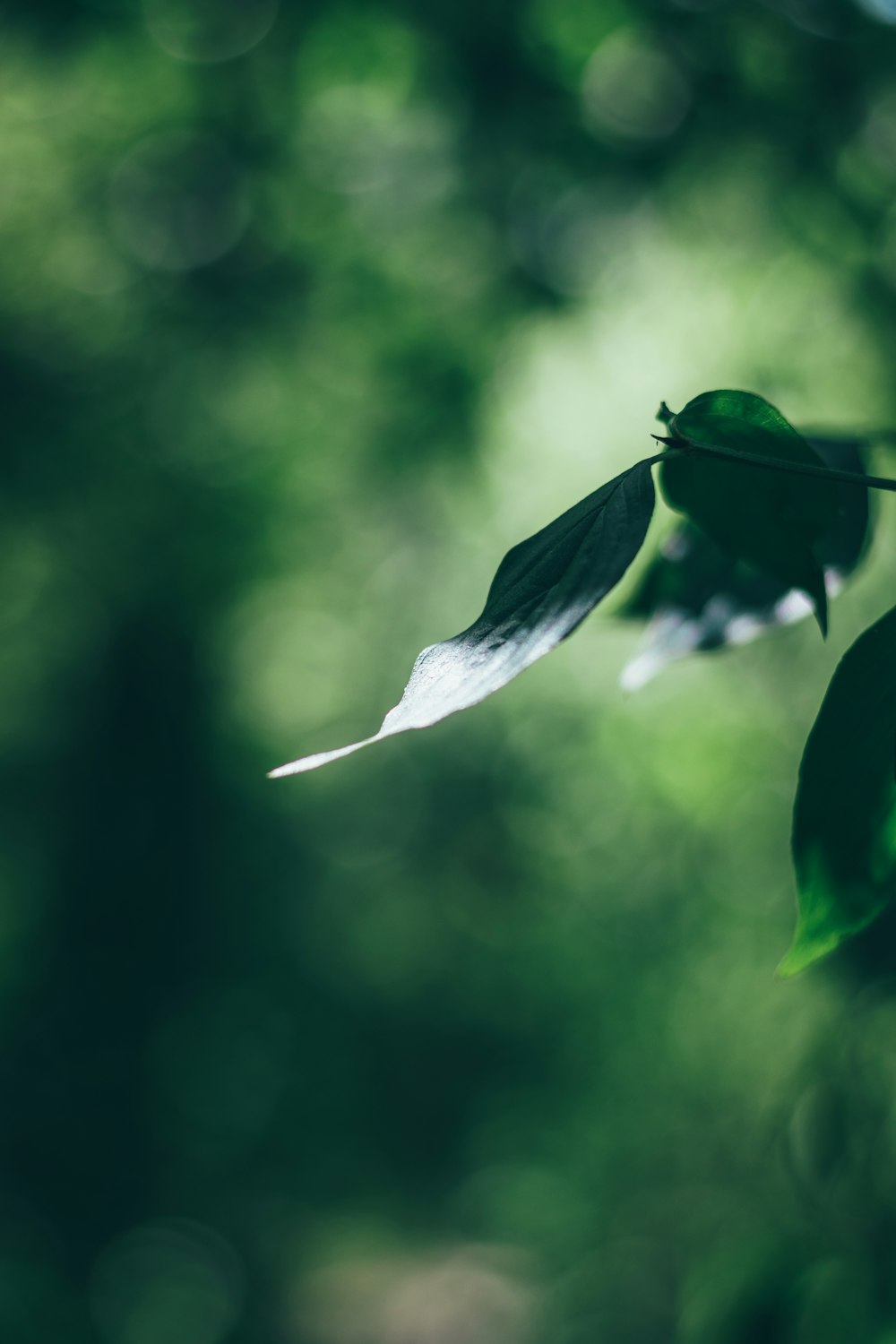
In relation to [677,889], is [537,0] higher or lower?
higher

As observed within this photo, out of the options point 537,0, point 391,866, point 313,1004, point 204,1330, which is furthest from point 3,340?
point 204,1330

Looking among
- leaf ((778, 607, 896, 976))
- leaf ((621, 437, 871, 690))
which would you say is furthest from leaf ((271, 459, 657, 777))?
leaf ((621, 437, 871, 690))

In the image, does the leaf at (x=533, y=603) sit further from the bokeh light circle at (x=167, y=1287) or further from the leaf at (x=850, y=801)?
the bokeh light circle at (x=167, y=1287)

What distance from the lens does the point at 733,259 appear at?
2.23 meters

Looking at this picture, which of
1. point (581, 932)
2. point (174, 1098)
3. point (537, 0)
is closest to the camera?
point (537, 0)

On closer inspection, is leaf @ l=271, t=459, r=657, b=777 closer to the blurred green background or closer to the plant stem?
the plant stem

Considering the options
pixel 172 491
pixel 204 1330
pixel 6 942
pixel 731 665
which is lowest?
pixel 204 1330

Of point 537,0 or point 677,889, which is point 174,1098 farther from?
point 537,0

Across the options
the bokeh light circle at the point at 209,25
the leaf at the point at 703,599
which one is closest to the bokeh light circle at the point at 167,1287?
the leaf at the point at 703,599

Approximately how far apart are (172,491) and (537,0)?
1.55m

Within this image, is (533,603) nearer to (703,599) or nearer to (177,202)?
(703,599)

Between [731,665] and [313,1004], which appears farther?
[313,1004]

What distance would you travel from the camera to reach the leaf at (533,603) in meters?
0.29

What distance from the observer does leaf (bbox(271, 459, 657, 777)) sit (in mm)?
295
